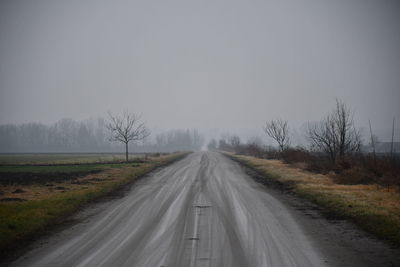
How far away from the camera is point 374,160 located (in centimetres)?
1620

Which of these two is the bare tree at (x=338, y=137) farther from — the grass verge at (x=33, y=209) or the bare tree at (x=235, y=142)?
the bare tree at (x=235, y=142)

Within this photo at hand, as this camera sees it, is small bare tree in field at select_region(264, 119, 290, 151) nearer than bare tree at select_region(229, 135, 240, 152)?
Yes

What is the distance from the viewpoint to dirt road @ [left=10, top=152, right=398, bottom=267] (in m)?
4.99

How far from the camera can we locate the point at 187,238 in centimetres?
616

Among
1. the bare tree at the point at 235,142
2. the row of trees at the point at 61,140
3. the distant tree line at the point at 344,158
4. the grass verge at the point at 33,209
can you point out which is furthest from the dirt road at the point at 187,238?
the row of trees at the point at 61,140

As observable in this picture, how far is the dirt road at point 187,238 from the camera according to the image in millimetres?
4993

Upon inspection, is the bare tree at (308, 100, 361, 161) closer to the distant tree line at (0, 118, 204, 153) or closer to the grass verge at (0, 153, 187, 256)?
the grass verge at (0, 153, 187, 256)

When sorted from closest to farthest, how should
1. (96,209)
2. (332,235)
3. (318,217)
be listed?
1. (332,235)
2. (318,217)
3. (96,209)

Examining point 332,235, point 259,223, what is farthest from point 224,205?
point 332,235

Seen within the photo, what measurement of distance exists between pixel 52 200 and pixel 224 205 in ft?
23.7

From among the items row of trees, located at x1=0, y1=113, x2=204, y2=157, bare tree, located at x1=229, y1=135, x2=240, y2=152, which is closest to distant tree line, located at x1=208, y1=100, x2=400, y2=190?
bare tree, located at x1=229, y1=135, x2=240, y2=152

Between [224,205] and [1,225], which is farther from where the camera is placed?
[224,205]

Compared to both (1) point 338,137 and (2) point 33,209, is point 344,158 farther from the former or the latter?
(2) point 33,209

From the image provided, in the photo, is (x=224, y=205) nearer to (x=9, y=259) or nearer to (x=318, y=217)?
(x=318, y=217)
